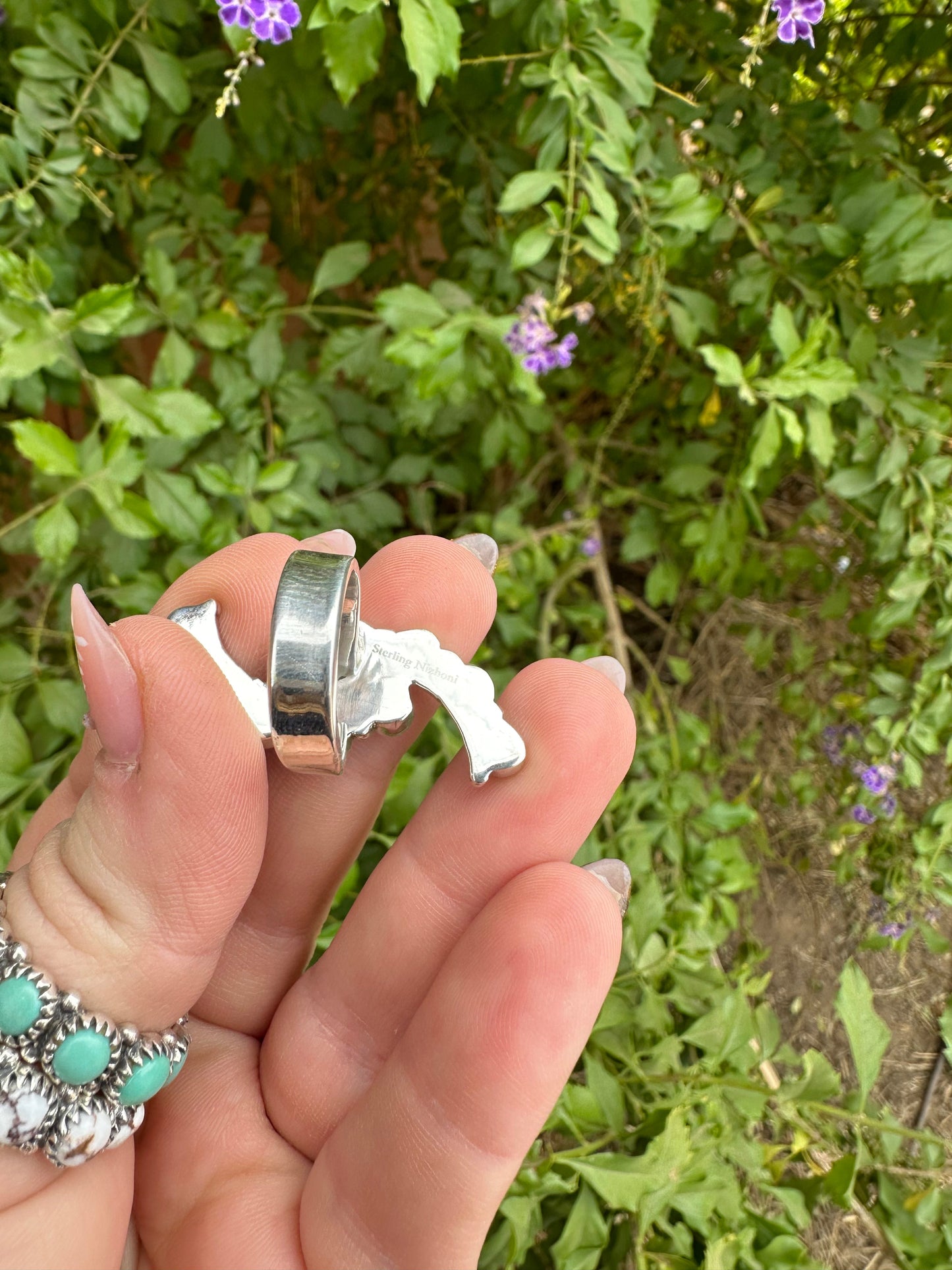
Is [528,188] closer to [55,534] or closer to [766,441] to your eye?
[766,441]

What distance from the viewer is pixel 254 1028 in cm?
74

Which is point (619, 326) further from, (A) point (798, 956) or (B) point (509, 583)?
(A) point (798, 956)

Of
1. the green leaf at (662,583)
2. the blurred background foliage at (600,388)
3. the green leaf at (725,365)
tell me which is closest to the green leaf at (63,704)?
the blurred background foliage at (600,388)

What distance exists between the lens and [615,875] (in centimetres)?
66

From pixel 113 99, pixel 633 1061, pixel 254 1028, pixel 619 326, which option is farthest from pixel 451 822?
pixel 619 326

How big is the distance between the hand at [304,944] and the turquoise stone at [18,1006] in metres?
0.02

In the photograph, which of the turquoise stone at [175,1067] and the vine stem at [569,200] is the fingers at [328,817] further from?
the vine stem at [569,200]

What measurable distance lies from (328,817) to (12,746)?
42cm

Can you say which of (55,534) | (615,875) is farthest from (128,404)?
(615,875)

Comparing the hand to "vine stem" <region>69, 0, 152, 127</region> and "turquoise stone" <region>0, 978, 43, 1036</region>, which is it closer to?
"turquoise stone" <region>0, 978, 43, 1036</region>

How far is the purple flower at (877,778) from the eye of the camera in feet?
3.92

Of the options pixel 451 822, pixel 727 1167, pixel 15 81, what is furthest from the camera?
pixel 15 81

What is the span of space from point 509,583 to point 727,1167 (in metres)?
0.72

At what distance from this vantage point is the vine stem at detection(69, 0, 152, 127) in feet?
2.85
